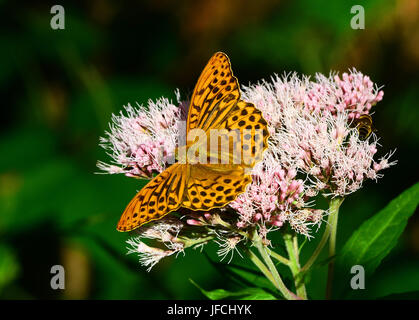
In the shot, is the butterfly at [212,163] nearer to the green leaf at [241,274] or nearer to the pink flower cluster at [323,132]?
the pink flower cluster at [323,132]

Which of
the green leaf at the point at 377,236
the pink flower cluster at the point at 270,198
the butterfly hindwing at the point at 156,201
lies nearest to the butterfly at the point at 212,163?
the butterfly hindwing at the point at 156,201

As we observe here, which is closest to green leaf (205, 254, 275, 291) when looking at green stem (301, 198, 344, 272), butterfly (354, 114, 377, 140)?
green stem (301, 198, 344, 272)

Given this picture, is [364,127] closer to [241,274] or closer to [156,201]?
[241,274]

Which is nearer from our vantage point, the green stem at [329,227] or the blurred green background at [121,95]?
the green stem at [329,227]

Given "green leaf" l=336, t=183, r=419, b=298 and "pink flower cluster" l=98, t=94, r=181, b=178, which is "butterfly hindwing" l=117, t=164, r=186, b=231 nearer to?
"pink flower cluster" l=98, t=94, r=181, b=178

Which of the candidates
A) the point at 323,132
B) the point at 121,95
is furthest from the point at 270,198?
the point at 121,95

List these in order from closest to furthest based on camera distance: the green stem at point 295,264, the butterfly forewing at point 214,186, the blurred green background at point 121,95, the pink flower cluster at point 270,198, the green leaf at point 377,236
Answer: the butterfly forewing at point 214,186
the pink flower cluster at point 270,198
the green stem at point 295,264
the green leaf at point 377,236
the blurred green background at point 121,95
